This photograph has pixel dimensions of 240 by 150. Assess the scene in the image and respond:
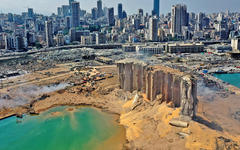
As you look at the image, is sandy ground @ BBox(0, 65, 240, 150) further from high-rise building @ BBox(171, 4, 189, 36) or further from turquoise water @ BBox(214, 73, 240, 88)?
high-rise building @ BBox(171, 4, 189, 36)

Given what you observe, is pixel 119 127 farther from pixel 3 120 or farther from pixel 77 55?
pixel 77 55

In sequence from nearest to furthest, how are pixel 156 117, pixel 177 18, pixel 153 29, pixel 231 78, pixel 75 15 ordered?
pixel 156 117 < pixel 231 78 < pixel 153 29 < pixel 177 18 < pixel 75 15

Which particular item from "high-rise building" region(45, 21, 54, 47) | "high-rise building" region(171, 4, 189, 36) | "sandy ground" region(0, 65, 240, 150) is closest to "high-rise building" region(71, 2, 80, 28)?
"high-rise building" region(45, 21, 54, 47)

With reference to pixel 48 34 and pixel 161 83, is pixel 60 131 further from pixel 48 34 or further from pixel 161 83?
pixel 48 34

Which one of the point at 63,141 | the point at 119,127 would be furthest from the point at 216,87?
the point at 63,141

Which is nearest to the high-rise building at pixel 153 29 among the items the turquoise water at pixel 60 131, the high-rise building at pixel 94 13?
the turquoise water at pixel 60 131

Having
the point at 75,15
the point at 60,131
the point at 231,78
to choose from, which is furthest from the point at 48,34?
the point at 60,131

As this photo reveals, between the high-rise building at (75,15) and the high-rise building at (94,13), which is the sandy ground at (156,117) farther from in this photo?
the high-rise building at (94,13)
